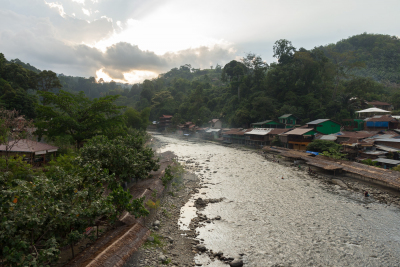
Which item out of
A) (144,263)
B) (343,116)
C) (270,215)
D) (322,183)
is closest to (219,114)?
(343,116)

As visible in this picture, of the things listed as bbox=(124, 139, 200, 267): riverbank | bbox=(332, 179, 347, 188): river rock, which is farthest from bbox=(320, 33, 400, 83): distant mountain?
bbox=(124, 139, 200, 267): riverbank

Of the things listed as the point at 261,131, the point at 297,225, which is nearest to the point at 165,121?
the point at 261,131

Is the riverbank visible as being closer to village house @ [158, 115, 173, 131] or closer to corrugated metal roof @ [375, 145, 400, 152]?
corrugated metal roof @ [375, 145, 400, 152]

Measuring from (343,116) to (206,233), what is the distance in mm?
45785

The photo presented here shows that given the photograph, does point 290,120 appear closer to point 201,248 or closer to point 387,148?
point 387,148

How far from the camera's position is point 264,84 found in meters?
60.9

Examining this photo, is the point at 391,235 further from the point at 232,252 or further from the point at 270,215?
the point at 232,252

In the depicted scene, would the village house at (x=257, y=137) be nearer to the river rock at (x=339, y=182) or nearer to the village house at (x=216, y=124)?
the village house at (x=216, y=124)

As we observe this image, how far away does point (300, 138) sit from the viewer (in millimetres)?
37156

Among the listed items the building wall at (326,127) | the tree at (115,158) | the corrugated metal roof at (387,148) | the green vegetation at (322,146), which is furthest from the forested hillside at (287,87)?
the tree at (115,158)

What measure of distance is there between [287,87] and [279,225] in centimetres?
5153

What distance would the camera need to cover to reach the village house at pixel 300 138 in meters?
36.5

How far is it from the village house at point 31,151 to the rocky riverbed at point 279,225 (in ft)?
39.8

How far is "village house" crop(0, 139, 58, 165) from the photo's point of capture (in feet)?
57.4
